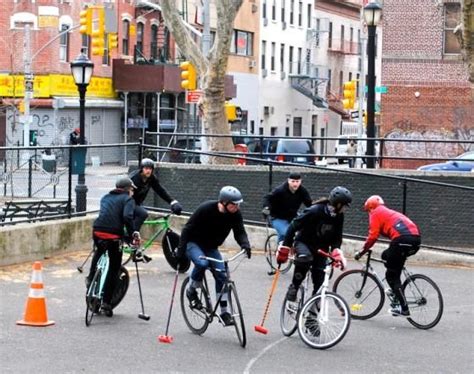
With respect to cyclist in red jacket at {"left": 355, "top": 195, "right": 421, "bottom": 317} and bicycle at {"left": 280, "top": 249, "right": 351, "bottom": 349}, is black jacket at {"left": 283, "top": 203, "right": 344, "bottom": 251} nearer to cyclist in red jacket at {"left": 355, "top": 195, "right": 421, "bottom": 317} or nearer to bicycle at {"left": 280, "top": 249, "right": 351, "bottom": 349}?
bicycle at {"left": 280, "top": 249, "right": 351, "bottom": 349}

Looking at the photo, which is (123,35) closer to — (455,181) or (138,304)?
(455,181)

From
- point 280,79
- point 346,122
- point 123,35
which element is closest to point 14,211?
point 123,35

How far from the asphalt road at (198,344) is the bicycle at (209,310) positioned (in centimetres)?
14

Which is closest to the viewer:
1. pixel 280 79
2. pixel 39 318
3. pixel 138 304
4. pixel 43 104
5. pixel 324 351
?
pixel 324 351

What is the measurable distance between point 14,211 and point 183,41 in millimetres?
11339

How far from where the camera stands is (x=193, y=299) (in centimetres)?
1166

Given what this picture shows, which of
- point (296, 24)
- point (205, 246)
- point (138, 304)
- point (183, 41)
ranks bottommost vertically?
point (138, 304)

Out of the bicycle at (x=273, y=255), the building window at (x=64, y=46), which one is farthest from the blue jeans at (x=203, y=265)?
the building window at (x=64, y=46)

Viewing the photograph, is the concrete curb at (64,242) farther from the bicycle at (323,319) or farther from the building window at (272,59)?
the building window at (272,59)

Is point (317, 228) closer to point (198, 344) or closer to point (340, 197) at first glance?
point (340, 197)

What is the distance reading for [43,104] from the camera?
162 feet

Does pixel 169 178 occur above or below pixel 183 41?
below

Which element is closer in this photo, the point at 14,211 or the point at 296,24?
the point at 14,211

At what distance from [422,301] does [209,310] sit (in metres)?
2.76
